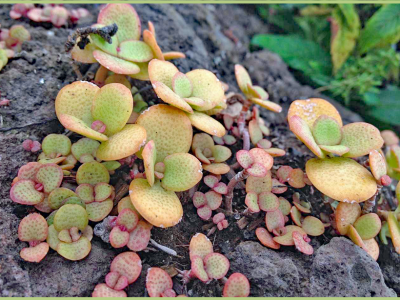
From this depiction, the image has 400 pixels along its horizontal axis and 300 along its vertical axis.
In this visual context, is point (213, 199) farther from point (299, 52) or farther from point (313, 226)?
point (299, 52)

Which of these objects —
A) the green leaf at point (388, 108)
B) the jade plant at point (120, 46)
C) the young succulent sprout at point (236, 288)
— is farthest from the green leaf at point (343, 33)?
the young succulent sprout at point (236, 288)

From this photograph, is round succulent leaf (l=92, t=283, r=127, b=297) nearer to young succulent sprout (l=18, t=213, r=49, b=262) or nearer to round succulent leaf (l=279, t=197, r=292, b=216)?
young succulent sprout (l=18, t=213, r=49, b=262)

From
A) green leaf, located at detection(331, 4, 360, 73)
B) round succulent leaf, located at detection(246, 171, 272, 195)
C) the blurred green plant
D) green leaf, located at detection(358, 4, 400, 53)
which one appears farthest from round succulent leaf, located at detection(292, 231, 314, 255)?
green leaf, located at detection(358, 4, 400, 53)

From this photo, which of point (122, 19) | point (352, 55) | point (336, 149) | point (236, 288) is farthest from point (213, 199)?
point (352, 55)

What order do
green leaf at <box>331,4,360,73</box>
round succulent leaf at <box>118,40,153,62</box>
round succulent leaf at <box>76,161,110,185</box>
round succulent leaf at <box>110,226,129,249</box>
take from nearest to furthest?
round succulent leaf at <box>110,226,129,249</box> < round succulent leaf at <box>76,161,110,185</box> < round succulent leaf at <box>118,40,153,62</box> < green leaf at <box>331,4,360,73</box>

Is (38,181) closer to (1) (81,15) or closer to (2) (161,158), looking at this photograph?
(2) (161,158)

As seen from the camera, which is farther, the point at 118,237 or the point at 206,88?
the point at 206,88

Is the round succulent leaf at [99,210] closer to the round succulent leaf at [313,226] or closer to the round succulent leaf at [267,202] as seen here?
the round succulent leaf at [267,202]
